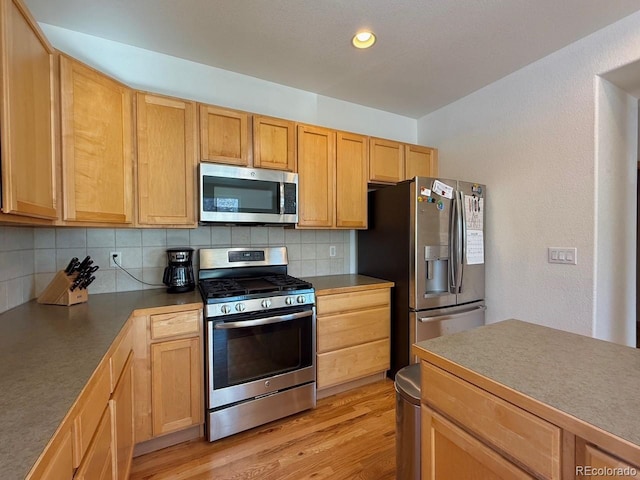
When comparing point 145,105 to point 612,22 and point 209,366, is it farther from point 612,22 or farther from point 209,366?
point 612,22

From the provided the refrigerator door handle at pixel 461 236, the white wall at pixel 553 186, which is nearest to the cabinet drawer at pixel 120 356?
the refrigerator door handle at pixel 461 236

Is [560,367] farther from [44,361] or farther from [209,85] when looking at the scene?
[209,85]

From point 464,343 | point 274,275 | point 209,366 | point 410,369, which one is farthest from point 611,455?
point 274,275

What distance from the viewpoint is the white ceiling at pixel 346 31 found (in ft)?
5.67

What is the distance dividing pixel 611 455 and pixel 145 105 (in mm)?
2545

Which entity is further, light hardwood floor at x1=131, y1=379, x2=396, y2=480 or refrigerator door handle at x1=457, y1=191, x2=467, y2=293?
refrigerator door handle at x1=457, y1=191, x2=467, y2=293

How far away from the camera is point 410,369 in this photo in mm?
1473

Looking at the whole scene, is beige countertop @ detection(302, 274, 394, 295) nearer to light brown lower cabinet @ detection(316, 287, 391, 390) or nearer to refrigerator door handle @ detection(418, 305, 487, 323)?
light brown lower cabinet @ detection(316, 287, 391, 390)

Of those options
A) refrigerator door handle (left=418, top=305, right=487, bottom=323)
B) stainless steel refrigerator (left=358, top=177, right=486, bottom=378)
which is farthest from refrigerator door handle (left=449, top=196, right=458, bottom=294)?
refrigerator door handle (left=418, top=305, right=487, bottom=323)

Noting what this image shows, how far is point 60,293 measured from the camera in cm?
171

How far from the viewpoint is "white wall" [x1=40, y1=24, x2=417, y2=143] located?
6.67 feet

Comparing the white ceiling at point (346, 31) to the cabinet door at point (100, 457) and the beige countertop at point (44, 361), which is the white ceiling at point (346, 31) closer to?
the beige countertop at point (44, 361)

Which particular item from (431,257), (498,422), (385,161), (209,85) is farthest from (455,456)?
(209,85)

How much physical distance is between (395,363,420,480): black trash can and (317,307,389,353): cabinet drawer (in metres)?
0.93
